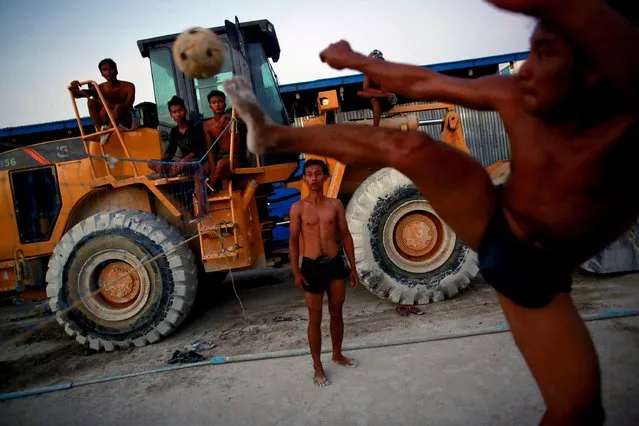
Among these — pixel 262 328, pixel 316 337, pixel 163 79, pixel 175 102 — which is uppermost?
pixel 163 79

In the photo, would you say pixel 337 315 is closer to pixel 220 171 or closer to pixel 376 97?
pixel 220 171

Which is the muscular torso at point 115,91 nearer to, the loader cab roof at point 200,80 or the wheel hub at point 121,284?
the loader cab roof at point 200,80

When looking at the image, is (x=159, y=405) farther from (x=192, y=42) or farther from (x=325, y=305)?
(x=192, y=42)

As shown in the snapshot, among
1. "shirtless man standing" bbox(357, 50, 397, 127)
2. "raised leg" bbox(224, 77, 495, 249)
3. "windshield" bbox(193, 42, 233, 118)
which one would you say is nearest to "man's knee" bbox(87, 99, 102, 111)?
"windshield" bbox(193, 42, 233, 118)

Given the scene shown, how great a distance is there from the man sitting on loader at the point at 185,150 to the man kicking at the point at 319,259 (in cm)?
162

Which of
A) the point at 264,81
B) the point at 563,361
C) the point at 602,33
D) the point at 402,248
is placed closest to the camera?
the point at 602,33

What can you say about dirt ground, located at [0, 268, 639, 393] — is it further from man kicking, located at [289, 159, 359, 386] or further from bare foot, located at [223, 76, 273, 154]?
bare foot, located at [223, 76, 273, 154]

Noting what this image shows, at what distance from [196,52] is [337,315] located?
2209mm

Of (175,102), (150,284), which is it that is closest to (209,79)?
(175,102)

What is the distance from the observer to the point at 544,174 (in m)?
1.25

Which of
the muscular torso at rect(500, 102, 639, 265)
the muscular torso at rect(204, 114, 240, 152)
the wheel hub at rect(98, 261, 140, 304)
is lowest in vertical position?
the wheel hub at rect(98, 261, 140, 304)

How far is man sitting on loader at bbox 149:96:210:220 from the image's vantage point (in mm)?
4250

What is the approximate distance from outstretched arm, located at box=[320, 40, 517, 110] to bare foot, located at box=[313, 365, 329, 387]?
2173 mm

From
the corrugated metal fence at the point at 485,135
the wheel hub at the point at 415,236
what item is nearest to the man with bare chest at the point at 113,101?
the wheel hub at the point at 415,236
